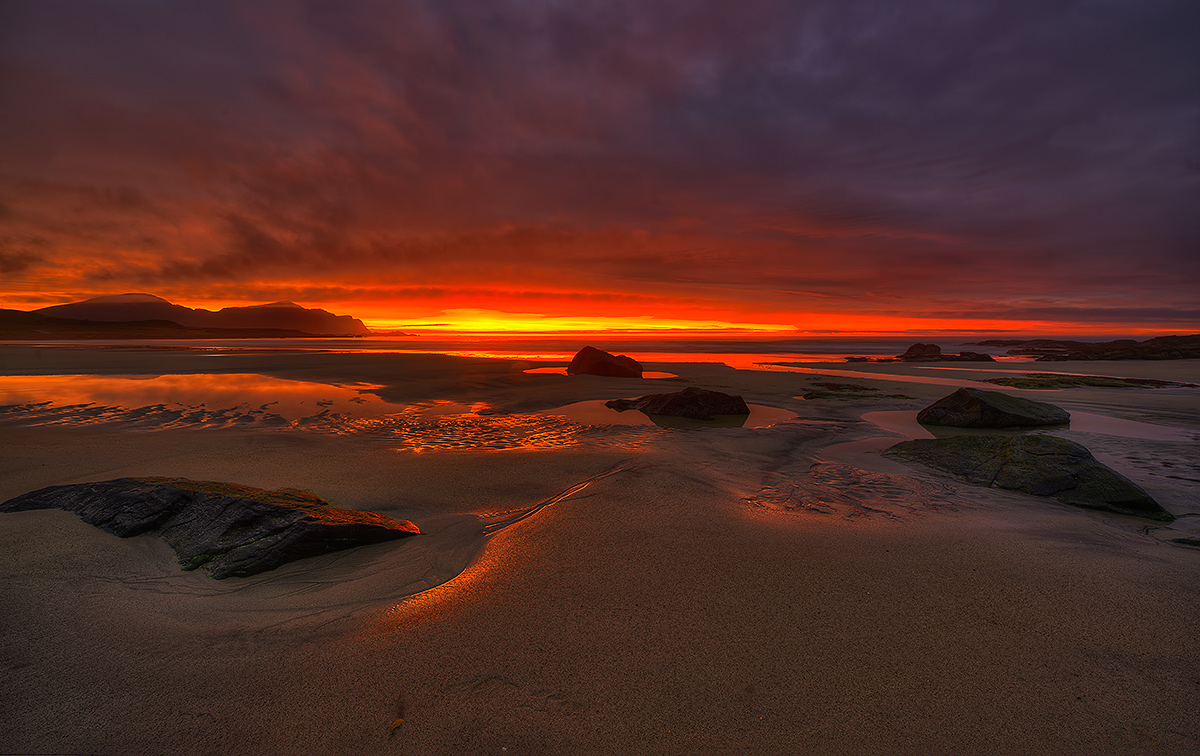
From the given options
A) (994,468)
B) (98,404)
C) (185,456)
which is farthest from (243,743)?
(98,404)

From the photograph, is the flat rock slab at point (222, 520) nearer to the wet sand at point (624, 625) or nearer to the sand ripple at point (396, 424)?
the wet sand at point (624, 625)

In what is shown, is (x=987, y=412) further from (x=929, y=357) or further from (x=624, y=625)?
(x=929, y=357)

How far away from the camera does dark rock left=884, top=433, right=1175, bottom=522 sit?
4.95m

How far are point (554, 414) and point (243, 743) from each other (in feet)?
28.7

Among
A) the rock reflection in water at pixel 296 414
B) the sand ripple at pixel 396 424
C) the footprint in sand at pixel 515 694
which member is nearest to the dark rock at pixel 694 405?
the sand ripple at pixel 396 424

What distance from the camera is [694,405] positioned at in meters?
10.4

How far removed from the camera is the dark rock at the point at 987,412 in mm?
9516

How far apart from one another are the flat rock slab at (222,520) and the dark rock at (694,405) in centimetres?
693

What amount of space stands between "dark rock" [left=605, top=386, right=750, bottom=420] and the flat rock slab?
6929mm

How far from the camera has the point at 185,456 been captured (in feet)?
21.1

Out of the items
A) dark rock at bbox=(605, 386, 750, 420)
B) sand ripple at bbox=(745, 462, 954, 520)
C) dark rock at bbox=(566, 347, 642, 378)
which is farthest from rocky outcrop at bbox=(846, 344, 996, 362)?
sand ripple at bbox=(745, 462, 954, 520)

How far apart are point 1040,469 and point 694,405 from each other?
5.72m

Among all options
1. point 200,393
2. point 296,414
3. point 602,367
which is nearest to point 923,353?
point 602,367

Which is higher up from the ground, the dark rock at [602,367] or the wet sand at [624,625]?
the dark rock at [602,367]
